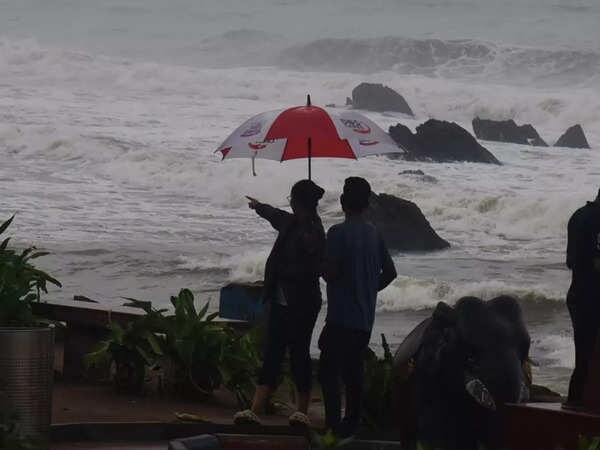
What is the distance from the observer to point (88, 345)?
413 inches

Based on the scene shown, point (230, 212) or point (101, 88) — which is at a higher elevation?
point (101, 88)

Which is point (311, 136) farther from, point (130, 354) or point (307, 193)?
point (130, 354)

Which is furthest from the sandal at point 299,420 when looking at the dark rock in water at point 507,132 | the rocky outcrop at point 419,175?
the dark rock in water at point 507,132

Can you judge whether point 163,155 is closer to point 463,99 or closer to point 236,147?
point 463,99

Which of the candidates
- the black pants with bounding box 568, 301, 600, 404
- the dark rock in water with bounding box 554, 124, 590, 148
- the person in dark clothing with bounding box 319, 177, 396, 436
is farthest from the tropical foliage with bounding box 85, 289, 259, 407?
the dark rock in water with bounding box 554, 124, 590, 148

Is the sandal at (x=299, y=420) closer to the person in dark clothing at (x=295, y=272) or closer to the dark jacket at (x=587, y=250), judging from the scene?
the person in dark clothing at (x=295, y=272)

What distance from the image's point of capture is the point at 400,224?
35.0 metres

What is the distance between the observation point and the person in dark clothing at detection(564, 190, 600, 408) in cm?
825

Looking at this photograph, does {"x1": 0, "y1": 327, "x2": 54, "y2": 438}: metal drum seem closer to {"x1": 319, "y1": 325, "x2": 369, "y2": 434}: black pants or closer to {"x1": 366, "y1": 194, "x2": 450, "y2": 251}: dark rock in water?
{"x1": 319, "y1": 325, "x2": 369, "y2": 434}: black pants

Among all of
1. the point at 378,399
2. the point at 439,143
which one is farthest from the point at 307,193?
the point at 439,143

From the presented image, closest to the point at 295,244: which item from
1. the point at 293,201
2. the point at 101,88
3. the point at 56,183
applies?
the point at 293,201

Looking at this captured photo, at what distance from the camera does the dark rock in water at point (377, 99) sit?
209 ft

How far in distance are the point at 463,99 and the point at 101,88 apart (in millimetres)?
14829

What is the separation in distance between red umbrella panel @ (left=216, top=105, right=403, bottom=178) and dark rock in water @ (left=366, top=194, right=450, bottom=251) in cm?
2319
